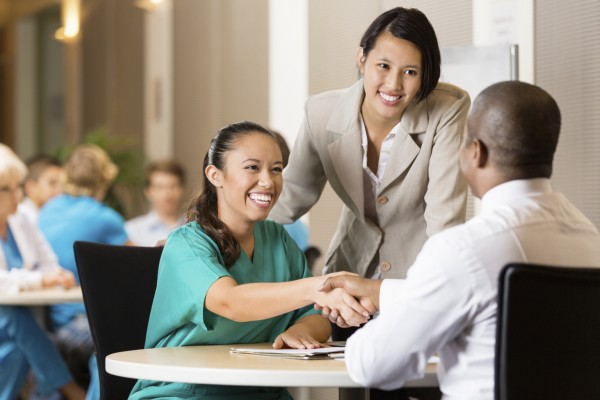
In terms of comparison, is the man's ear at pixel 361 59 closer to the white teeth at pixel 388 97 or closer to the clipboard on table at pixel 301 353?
the white teeth at pixel 388 97

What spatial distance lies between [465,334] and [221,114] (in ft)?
19.3

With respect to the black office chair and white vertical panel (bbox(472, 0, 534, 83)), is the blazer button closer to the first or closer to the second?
white vertical panel (bbox(472, 0, 534, 83))

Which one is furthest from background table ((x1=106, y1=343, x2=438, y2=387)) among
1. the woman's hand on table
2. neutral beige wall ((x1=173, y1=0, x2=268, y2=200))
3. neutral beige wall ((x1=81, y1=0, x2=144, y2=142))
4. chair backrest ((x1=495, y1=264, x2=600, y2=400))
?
neutral beige wall ((x1=81, y1=0, x2=144, y2=142))

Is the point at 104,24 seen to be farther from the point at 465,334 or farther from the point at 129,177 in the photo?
the point at 465,334

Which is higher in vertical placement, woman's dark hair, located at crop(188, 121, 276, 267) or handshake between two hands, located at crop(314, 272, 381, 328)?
woman's dark hair, located at crop(188, 121, 276, 267)

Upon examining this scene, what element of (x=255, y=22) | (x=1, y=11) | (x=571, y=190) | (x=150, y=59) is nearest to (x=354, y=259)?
(x=571, y=190)

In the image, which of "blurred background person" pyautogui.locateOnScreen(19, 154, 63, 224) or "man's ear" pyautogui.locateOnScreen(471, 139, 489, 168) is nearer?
"man's ear" pyautogui.locateOnScreen(471, 139, 489, 168)

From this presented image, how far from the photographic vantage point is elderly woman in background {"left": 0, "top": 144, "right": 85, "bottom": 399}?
4.40m

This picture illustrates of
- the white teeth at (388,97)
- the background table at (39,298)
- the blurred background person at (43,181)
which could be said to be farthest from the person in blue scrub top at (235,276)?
the blurred background person at (43,181)

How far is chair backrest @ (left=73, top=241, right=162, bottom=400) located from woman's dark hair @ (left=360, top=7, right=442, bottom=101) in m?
0.89

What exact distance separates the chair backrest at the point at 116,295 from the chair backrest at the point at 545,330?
4.47 feet

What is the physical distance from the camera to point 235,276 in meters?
2.41

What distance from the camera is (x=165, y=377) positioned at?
1.84 meters

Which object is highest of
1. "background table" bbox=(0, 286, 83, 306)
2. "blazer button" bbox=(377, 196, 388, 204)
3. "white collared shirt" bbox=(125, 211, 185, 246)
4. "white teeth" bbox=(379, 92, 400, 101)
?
"white teeth" bbox=(379, 92, 400, 101)
